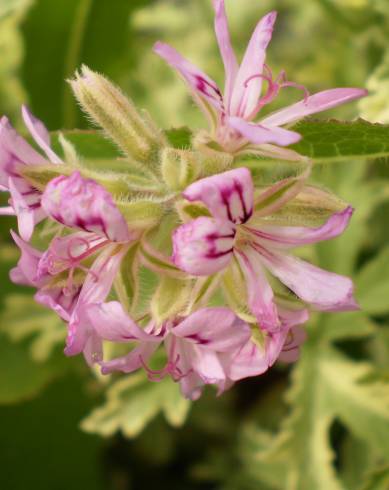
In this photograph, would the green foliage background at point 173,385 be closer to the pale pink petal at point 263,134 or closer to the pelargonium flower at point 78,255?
the pelargonium flower at point 78,255

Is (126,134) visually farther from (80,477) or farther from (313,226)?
(80,477)

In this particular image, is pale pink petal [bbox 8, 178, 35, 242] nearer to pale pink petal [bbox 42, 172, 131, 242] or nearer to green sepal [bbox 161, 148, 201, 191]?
pale pink petal [bbox 42, 172, 131, 242]

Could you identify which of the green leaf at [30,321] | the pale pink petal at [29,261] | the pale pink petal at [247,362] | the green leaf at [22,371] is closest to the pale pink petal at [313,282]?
the pale pink petal at [247,362]

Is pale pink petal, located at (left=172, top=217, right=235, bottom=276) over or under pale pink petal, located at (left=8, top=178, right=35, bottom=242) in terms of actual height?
over

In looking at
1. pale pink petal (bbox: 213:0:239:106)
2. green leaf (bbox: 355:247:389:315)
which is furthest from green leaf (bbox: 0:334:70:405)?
pale pink petal (bbox: 213:0:239:106)

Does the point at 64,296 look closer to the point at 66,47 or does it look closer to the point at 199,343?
the point at 199,343

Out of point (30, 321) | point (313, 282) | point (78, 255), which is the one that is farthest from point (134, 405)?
point (313, 282)

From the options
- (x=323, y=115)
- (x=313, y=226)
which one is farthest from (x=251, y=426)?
(x=313, y=226)
